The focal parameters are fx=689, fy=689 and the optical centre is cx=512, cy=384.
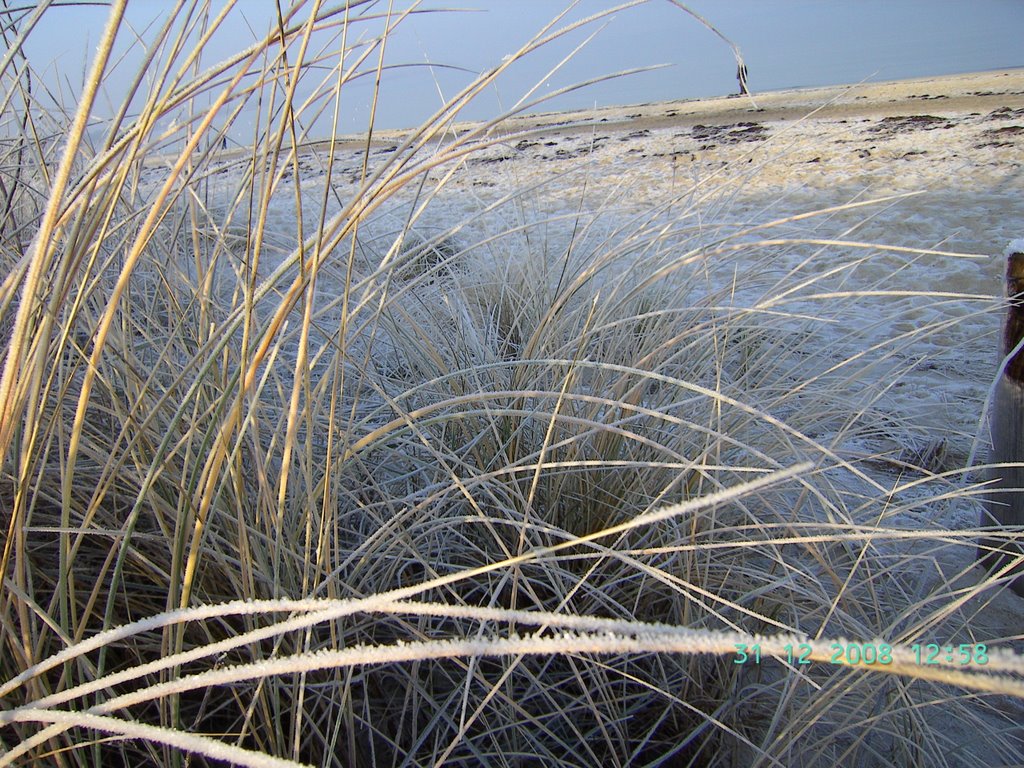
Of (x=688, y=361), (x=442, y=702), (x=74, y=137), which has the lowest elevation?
(x=442, y=702)

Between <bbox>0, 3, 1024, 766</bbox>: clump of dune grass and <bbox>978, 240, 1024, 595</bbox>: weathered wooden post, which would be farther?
<bbox>978, 240, 1024, 595</bbox>: weathered wooden post

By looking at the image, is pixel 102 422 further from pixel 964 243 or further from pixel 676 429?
pixel 964 243

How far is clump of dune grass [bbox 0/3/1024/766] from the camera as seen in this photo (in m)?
0.64

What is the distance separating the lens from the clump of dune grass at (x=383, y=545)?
640 millimetres

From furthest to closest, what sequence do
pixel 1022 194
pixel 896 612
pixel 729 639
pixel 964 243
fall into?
pixel 1022 194 → pixel 964 243 → pixel 896 612 → pixel 729 639

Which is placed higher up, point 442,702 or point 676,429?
point 676,429

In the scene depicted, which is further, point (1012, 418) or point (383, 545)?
point (1012, 418)

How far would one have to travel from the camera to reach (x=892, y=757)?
0.99 metres

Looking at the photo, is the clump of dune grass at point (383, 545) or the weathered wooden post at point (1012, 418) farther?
the weathered wooden post at point (1012, 418)

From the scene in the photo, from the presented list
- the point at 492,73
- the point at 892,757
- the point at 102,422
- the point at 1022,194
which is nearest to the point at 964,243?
the point at 1022,194

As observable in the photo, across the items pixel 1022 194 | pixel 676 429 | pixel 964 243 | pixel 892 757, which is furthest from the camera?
pixel 1022 194

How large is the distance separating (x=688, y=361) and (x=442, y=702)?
0.92 meters

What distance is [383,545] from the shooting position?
1.08 m

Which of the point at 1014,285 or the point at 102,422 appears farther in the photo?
the point at 1014,285
